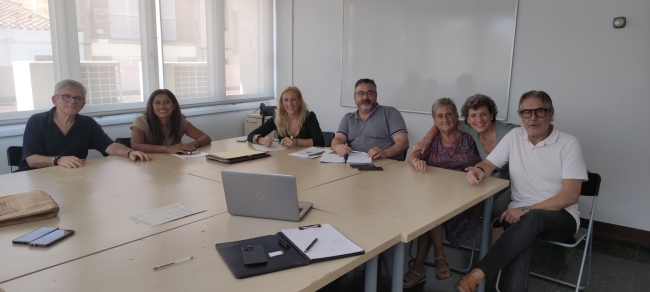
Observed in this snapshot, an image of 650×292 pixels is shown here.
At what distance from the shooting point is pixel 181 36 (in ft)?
16.0

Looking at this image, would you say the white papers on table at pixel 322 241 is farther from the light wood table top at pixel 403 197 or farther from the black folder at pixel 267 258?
the light wood table top at pixel 403 197

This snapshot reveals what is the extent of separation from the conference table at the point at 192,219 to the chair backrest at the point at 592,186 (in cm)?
52

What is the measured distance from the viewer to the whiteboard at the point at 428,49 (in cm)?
416

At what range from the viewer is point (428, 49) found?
180 inches

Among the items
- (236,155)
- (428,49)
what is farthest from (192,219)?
(428,49)

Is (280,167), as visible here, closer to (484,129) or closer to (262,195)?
(262,195)

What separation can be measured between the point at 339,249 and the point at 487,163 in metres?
1.56

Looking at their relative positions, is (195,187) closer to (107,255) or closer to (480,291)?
(107,255)

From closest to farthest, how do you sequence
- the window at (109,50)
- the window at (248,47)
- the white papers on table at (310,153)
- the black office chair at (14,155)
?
the black office chair at (14,155)
the white papers on table at (310,153)
the window at (109,50)
the window at (248,47)

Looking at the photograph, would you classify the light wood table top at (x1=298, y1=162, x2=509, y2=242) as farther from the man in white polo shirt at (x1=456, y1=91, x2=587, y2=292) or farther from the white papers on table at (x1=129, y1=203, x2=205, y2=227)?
the white papers on table at (x1=129, y1=203, x2=205, y2=227)

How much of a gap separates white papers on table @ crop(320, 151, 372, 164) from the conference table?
0.10 m

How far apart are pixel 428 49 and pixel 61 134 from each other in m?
3.31

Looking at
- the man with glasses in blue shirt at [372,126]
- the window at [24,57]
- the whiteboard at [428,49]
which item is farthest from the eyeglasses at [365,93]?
the window at [24,57]

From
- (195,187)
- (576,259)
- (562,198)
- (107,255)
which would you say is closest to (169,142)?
(195,187)
